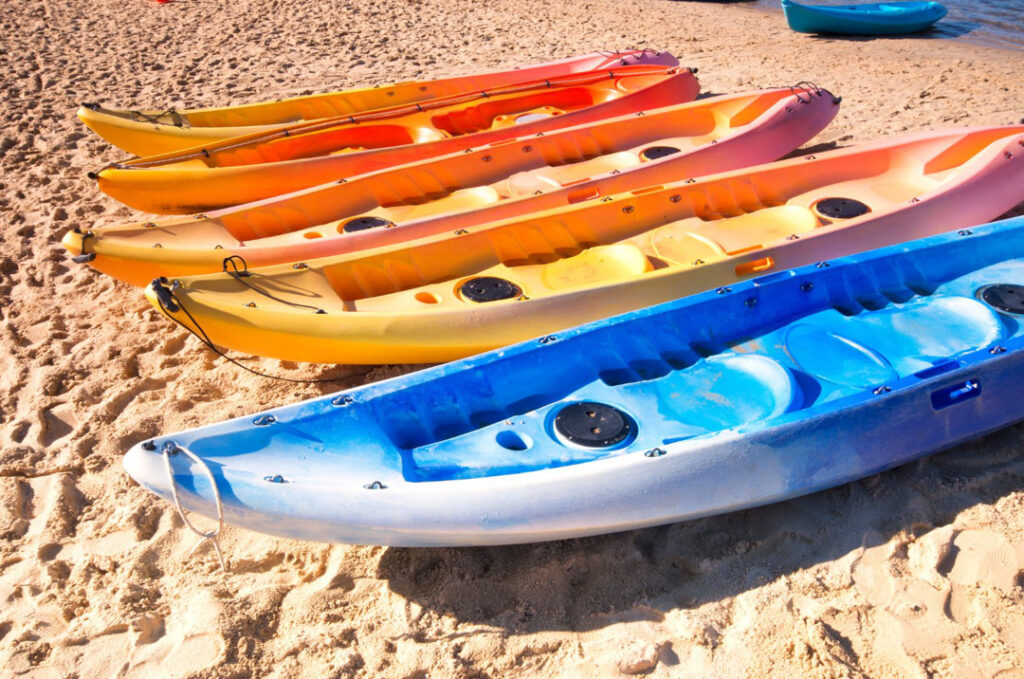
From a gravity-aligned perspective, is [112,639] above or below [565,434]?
below

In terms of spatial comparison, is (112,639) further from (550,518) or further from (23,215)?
(23,215)

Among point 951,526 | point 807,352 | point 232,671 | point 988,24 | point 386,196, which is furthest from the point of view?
point 988,24

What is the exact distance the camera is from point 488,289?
3.64 m

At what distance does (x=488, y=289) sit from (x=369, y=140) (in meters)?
2.55

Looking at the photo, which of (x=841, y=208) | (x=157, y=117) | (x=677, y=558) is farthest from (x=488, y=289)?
(x=157, y=117)

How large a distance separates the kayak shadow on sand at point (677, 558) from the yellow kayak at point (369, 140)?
9.62ft

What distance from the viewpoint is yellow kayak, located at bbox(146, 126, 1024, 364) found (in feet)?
10.7

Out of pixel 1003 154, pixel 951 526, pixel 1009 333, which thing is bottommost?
pixel 951 526

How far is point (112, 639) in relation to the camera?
249 cm

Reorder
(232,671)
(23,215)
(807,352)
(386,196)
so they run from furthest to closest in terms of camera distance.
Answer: (23,215) → (386,196) → (807,352) → (232,671)

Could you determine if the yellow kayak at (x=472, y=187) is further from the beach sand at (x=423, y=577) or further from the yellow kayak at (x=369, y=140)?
the beach sand at (x=423, y=577)

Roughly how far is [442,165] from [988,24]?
8572 millimetres

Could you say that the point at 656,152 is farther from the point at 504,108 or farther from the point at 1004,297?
the point at 1004,297

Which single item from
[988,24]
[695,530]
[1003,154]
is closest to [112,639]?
[695,530]
